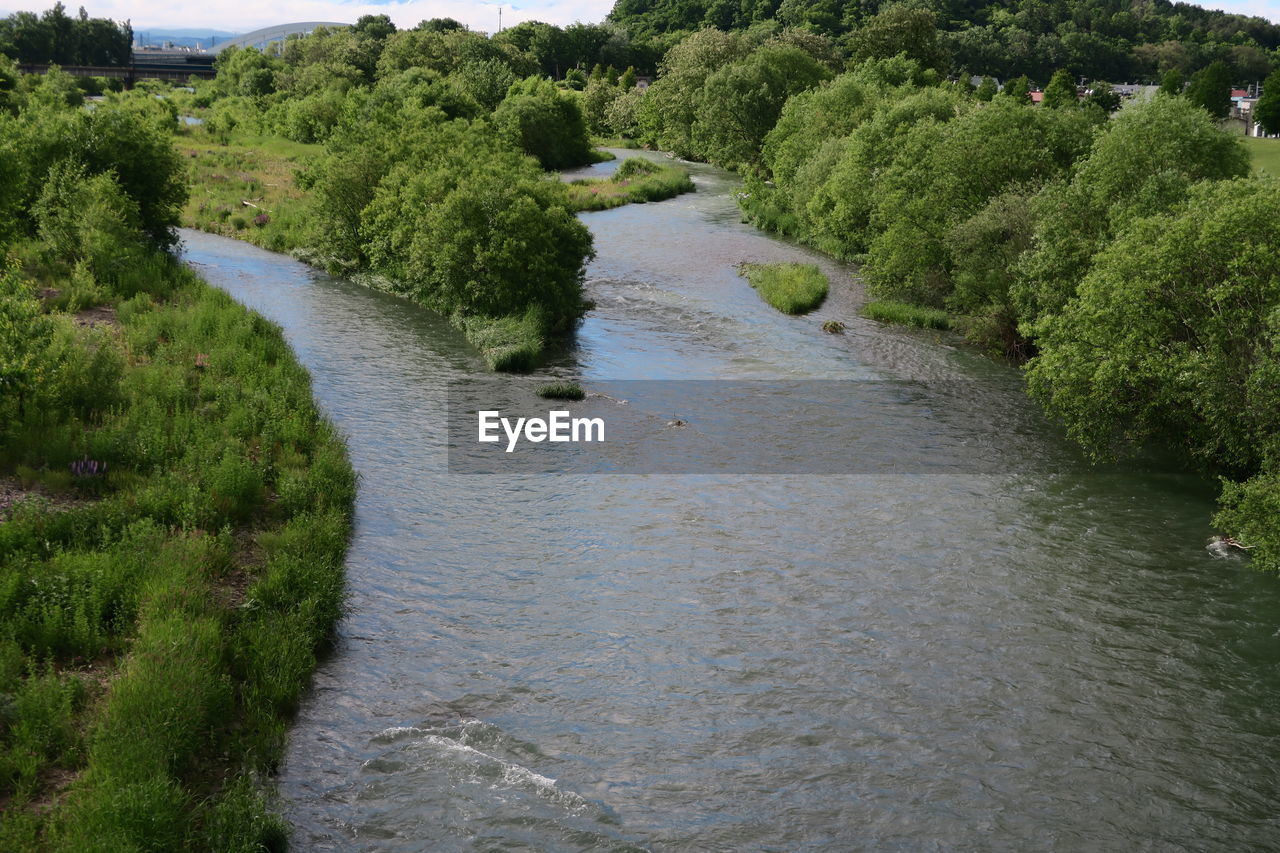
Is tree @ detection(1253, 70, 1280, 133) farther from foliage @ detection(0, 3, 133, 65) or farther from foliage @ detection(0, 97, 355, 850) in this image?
A: foliage @ detection(0, 3, 133, 65)

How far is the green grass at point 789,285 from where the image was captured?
4738 cm

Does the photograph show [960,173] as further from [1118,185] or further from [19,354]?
[19,354]

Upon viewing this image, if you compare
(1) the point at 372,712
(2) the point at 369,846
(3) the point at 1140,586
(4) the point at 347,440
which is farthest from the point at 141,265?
(3) the point at 1140,586

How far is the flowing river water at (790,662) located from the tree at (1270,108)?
85090mm

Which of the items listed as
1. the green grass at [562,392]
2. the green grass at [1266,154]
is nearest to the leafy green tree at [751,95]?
the green grass at [1266,154]

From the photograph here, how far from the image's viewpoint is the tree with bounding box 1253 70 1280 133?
98.5 metres

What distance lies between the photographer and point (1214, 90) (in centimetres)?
10281

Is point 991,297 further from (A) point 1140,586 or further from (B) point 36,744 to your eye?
(B) point 36,744

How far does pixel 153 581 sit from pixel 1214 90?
111038 mm

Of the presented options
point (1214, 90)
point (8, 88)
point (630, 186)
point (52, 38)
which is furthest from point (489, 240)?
point (52, 38)

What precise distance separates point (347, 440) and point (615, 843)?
56.9 ft

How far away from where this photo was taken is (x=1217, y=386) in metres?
24.6

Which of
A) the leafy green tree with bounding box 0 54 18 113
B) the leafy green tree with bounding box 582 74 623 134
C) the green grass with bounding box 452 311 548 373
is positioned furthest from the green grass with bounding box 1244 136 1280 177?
the leafy green tree with bounding box 0 54 18 113

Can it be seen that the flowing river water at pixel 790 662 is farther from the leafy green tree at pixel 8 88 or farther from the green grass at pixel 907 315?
the leafy green tree at pixel 8 88
